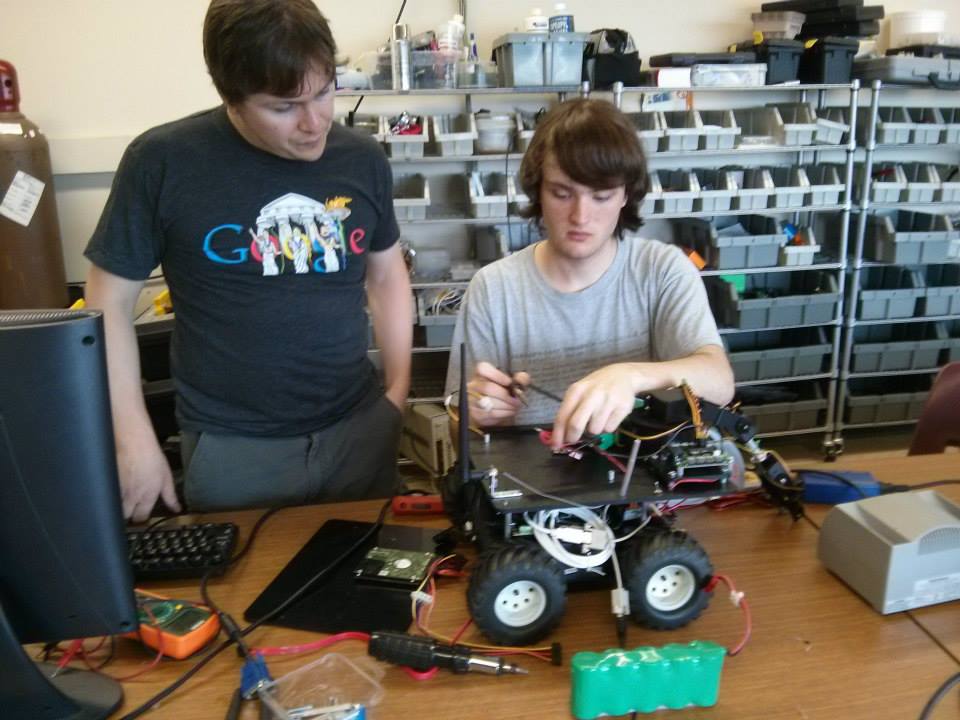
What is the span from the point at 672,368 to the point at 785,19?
2321mm

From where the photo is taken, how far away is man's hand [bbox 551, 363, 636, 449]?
884 mm

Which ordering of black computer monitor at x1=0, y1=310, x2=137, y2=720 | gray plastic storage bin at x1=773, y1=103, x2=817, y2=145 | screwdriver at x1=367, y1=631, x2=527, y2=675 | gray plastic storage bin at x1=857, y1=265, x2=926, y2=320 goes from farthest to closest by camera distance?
gray plastic storage bin at x1=857, y1=265, x2=926, y2=320 → gray plastic storage bin at x1=773, y1=103, x2=817, y2=145 → screwdriver at x1=367, y1=631, x2=527, y2=675 → black computer monitor at x1=0, y1=310, x2=137, y2=720

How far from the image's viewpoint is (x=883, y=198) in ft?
9.43

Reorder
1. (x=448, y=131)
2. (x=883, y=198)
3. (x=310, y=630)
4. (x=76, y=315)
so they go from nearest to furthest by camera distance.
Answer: (x=76, y=315) < (x=310, y=630) < (x=448, y=131) < (x=883, y=198)

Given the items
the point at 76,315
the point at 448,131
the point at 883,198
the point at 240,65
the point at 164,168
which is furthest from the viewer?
the point at 883,198

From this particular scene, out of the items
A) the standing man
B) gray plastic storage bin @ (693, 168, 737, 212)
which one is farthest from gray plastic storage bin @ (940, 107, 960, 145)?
the standing man

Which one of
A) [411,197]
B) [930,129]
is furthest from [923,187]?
[411,197]

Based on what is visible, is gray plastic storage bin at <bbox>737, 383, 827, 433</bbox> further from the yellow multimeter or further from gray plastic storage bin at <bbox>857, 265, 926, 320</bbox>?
the yellow multimeter

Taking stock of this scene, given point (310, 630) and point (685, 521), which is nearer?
point (310, 630)

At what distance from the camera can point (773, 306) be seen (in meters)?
2.84

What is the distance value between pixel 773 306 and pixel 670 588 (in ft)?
7.39

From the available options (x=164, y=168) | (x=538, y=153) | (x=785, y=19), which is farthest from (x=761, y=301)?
(x=164, y=168)

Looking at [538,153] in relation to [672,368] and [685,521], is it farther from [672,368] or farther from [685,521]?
[685,521]

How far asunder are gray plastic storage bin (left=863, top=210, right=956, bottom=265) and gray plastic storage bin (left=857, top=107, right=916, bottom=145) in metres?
0.30
